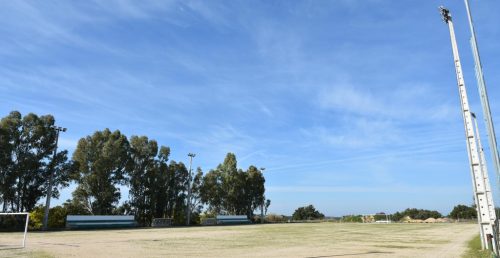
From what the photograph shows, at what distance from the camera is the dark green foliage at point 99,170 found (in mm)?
47375

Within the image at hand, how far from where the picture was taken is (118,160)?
161ft

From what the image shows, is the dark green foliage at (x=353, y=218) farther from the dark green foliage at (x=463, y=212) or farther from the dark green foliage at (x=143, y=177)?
the dark green foliage at (x=143, y=177)

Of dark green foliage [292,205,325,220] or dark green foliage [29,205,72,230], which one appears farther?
dark green foliage [292,205,325,220]

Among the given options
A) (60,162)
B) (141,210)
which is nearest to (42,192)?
(60,162)

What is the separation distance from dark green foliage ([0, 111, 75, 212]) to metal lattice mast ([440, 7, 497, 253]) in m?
38.0

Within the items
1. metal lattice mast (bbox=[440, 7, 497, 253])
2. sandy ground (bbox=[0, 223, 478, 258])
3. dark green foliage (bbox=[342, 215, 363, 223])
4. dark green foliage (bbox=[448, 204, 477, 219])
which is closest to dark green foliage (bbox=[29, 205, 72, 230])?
sandy ground (bbox=[0, 223, 478, 258])

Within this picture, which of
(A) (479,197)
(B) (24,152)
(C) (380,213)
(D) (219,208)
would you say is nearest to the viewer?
(A) (479,197)

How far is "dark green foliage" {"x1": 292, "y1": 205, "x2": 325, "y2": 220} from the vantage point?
9619 centimetres

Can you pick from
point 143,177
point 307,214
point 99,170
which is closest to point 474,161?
point 99,170

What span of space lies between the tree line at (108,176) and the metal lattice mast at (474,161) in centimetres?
3801

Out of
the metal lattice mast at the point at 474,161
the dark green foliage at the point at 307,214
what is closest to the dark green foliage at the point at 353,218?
the dark green foliage at the point at 307,214

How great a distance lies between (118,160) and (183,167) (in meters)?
14.0

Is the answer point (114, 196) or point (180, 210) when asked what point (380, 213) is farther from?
point (114, 196)

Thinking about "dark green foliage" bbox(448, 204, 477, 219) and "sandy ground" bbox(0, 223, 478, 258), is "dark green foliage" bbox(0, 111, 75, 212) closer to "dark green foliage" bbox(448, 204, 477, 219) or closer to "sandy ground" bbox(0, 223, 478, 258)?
"sandy ground" bbox(0, 223, 478, 258)
